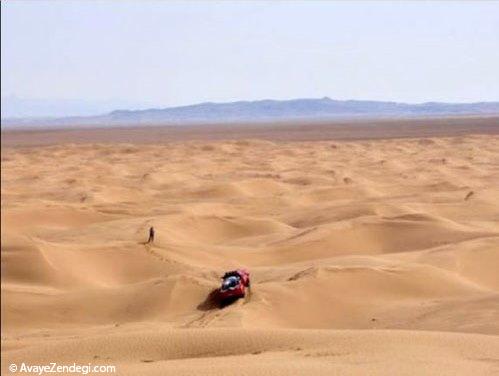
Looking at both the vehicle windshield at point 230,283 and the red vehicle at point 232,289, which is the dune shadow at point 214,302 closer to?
the red vehicle at point 232,289

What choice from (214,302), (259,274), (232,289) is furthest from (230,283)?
(259,274)

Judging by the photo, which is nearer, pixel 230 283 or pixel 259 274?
pixel 230 283

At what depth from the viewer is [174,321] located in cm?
1080

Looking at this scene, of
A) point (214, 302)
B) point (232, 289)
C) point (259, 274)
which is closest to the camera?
point (232, 289)

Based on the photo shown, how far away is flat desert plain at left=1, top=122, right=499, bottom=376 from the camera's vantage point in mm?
7668

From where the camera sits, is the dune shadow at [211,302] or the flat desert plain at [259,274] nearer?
the flat desert plain at [259,274]

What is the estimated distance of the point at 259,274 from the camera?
43.8 ft

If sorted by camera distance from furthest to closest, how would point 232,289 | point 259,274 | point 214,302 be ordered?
point 259,274
point 214,302
point 232,289

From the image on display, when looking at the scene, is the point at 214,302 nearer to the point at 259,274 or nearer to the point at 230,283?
the point at 230,283

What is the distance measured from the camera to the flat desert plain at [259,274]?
25.2 ft

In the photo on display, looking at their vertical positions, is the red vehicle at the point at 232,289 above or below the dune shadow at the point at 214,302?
above

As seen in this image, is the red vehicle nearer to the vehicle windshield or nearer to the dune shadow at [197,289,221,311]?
the vehicle windshield

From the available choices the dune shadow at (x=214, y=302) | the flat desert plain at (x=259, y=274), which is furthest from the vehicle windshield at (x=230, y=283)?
the flat desert plain at (x=259, y=274)

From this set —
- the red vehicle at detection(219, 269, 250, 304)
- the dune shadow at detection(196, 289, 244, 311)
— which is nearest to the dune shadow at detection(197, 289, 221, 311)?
the dune shadow at detection(196, 289, 244, 311)
